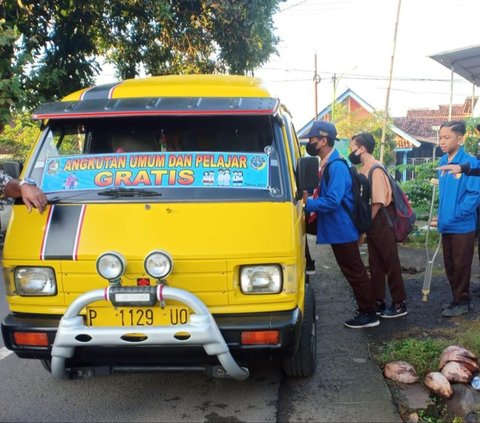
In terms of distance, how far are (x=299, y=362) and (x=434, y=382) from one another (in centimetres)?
89

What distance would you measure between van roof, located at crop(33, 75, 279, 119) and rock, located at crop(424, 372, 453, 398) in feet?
6.64

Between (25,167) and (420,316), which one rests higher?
(25,167)

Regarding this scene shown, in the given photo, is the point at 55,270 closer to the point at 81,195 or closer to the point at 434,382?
the point at 81,195

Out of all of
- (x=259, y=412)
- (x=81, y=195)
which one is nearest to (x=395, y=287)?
(x=259, y=412)

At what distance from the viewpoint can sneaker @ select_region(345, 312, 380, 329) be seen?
190 inches

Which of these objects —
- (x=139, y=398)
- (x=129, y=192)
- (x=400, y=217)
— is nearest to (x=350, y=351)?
(x=400, y=217)

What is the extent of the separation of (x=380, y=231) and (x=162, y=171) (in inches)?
95.6

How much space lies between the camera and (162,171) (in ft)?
10.9

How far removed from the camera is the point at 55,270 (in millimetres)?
3010

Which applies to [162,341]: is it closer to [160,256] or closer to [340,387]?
[160,256]

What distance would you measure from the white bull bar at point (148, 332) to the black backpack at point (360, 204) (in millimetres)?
2067

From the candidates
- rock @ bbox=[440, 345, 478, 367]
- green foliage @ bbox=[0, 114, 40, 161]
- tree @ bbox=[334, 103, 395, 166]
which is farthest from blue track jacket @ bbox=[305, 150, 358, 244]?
tree @ bbox=[334, 103, 395, 166]

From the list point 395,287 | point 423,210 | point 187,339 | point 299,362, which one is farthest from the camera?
point 423,210

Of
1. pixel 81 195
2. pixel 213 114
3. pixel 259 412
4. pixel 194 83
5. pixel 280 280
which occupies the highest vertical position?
pixel 194 83
